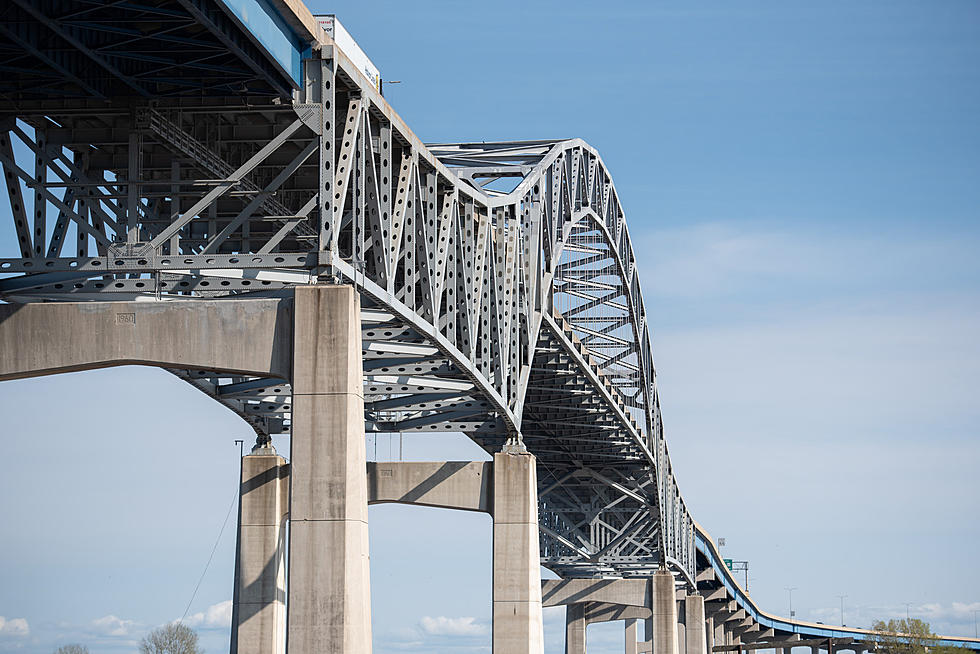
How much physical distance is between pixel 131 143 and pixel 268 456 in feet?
61.2

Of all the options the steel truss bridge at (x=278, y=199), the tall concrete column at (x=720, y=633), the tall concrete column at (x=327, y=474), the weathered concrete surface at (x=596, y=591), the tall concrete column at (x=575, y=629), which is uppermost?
the steel truss bridge at (x=278, y=199)

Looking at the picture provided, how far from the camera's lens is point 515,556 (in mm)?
44219

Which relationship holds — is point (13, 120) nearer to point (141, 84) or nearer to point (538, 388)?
point (141, 84)

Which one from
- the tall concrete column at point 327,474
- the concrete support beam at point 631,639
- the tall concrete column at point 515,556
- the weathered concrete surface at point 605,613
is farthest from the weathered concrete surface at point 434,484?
the concrete support beam at point 631,639

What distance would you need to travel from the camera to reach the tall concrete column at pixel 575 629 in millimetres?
100375

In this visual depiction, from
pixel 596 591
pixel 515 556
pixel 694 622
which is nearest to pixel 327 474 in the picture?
pixel 515 556

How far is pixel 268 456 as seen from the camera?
4438 cm

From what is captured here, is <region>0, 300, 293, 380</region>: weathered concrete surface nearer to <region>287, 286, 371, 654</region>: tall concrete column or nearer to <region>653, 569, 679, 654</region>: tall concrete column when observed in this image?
<region>287, 286, 371, 654</region>: tall concrete column

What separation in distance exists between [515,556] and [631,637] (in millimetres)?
84843

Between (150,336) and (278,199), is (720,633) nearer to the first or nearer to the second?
(278,199)

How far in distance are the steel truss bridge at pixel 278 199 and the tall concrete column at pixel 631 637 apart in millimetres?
70332


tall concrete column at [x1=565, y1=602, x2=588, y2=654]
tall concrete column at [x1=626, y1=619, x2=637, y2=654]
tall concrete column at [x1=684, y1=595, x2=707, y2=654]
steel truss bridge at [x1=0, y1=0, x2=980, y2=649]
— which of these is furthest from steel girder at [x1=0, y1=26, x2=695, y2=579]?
tall concrete column at [x1=626, y1=619, x2=637, y2=654]

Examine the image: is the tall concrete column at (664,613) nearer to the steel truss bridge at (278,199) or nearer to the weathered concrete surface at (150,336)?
the steel truss bridge at (278,199)

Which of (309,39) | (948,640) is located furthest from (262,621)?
(948,640)
